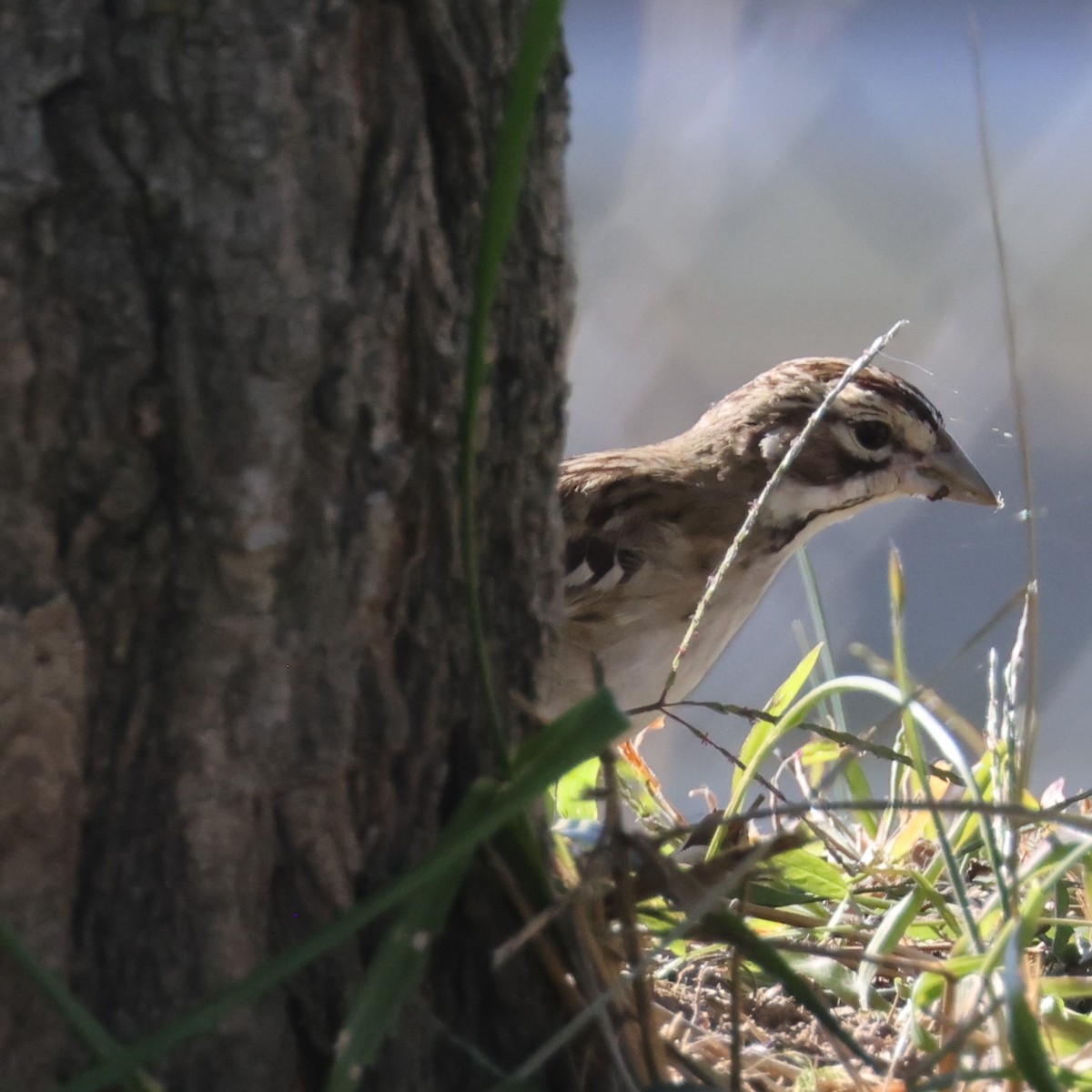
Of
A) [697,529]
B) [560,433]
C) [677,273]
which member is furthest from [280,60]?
[677,273]

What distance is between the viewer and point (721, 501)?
2.79 metres

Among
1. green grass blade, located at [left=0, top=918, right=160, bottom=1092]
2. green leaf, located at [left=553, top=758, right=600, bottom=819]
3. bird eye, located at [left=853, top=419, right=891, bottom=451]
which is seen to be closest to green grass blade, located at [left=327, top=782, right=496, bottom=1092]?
green grass blade, located at [left=0, top=918, right=160, bottom=1092]

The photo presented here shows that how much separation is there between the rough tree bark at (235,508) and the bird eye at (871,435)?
1846mm

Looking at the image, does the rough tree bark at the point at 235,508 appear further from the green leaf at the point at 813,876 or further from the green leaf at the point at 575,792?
the green leaf at the point at 575,792

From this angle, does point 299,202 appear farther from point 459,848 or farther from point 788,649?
point 788,649

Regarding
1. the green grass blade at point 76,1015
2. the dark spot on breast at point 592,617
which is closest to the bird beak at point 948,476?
the dark spot on breast at point 592,617

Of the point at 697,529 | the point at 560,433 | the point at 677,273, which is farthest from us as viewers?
the point at 677,273

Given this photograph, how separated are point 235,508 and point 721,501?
1950 mm

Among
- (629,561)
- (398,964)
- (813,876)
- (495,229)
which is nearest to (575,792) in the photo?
(813,876)

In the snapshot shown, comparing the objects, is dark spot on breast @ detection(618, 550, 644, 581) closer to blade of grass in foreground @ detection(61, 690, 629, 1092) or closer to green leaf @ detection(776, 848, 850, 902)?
green leaf @ detection(776, 848, 850, 902)

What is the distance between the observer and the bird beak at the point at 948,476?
2.76 metres

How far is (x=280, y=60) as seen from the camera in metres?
0.91

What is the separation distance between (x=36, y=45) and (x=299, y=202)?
185 millimetres

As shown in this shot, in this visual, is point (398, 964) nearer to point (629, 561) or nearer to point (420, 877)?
point (420, 877)
